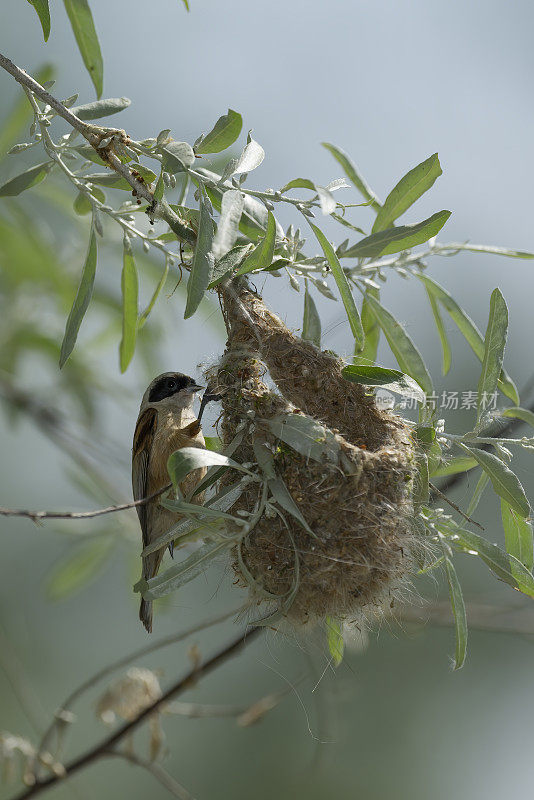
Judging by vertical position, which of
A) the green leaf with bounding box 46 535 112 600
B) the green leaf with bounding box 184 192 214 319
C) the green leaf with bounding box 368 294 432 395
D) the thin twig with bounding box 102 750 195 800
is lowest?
the thin twig with bounding box 102 750 195 800

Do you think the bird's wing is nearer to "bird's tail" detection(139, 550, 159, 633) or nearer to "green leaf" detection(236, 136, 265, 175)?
"bird's tail" detection(139, 550, 159, 633)

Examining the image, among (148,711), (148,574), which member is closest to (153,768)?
(148,711)

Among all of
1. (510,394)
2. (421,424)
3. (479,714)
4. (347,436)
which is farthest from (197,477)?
(479,714)

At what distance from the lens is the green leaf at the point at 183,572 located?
2.35 m

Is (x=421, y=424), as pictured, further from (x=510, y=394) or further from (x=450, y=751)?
(x=450, y=751)

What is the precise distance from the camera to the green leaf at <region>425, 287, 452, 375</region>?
3.22m

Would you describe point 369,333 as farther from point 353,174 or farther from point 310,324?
point 353,174

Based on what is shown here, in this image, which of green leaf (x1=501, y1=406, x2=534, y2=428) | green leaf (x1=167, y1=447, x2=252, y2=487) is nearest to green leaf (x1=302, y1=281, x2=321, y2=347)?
green leaf (x1=501, y1=406, x2=534, y2=428)

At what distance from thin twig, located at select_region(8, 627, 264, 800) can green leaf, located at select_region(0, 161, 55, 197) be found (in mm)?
1909

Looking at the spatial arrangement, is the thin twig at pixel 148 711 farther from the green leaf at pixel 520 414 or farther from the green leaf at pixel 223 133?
the green leaf at pixel 223 133

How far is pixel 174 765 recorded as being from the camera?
32.9 ft

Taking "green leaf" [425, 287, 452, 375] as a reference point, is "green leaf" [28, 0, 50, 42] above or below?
above

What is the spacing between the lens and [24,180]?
2.68 meters

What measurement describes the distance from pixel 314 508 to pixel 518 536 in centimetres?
85
